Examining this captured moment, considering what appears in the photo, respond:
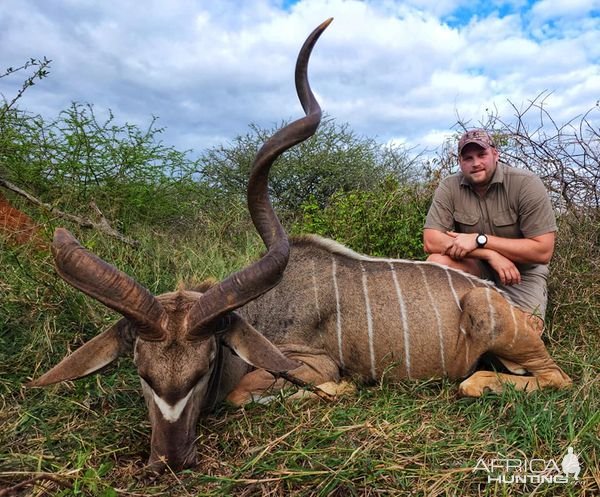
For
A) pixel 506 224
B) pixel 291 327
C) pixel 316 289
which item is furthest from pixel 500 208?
pixel 291 327

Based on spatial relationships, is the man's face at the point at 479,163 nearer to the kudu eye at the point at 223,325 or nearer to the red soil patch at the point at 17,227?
the kudu eye at the point at 223,325

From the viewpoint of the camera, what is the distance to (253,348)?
7.02 ft

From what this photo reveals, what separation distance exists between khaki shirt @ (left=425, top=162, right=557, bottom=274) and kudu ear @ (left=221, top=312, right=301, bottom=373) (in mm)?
1843

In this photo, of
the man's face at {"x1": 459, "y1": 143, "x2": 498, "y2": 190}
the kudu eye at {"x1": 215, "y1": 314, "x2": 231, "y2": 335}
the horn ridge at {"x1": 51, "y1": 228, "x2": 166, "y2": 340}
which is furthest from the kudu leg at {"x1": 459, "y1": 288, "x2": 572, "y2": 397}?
the horn ridge at {"x1": 51, "y1": 228, "x2": 166, "y2": 340}

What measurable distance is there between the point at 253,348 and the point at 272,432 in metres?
0.33

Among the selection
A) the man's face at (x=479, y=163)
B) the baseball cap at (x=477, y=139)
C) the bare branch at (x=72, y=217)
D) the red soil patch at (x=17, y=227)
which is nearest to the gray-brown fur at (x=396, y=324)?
the man's face at (x=479, y=163)

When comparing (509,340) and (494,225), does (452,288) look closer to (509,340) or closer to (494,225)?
(509,340)

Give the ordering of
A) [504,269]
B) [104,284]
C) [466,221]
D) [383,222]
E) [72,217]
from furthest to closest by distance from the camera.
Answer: [383,222] < [72,217] < [466,221] < [504,269] < [104,284]

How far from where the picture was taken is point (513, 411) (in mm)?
2287

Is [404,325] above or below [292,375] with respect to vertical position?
above

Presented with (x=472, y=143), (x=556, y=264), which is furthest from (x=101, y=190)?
(x=556, y=264)

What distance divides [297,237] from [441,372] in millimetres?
1088

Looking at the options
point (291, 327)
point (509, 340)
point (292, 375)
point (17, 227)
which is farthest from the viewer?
point (17, 227)

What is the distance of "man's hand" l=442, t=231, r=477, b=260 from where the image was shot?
324cm
